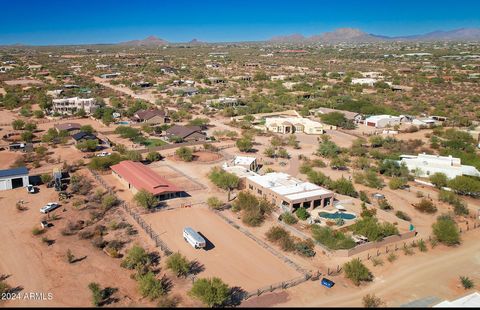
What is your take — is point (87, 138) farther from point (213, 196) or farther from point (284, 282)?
point (284, 282)

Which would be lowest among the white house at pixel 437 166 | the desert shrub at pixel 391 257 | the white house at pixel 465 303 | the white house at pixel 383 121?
the desert shrub at pixel 391 257

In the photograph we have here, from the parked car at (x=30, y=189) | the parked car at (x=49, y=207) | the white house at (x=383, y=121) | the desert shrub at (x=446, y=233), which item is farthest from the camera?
the white house at (x=383, y=121)

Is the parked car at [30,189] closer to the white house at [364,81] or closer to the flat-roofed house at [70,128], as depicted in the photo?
the flat-roofed house at [70,128]

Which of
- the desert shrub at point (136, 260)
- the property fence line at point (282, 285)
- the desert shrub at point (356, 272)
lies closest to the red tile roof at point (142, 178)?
the desert shrub at point (136, 260)

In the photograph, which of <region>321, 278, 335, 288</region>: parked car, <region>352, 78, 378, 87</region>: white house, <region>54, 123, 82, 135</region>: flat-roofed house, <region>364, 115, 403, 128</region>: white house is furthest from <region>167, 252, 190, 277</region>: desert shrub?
<region>352, 78, 378, 87</region>: white house

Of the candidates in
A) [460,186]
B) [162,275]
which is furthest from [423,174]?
[162,275]

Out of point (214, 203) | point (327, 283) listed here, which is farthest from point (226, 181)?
point (327, 283)
